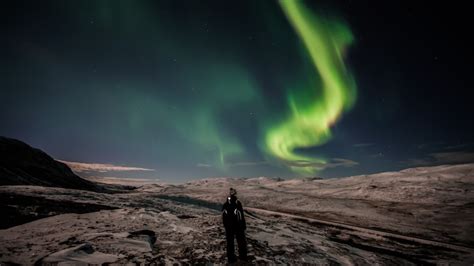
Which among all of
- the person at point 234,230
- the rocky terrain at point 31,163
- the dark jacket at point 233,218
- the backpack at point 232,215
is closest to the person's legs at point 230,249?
the person at point 234,230

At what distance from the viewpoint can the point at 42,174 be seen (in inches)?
1505

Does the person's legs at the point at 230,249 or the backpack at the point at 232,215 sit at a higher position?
the backpack at the point at 232,215

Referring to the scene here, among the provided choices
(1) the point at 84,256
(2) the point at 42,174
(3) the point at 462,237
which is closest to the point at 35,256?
(1) the point at 84,256

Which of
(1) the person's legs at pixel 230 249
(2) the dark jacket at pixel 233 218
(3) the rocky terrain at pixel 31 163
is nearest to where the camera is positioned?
(1) the person's legs at pixel 230 249

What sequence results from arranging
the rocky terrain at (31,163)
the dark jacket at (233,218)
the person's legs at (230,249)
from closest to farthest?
the person's legs at (230,249), the dark jacket at (233,218), the rocky terrain at (31,163)

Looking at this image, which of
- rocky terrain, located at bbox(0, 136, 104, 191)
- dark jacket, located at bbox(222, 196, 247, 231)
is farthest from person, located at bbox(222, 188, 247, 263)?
rocky terrain, located at bbox(0, 136, 104, 191)

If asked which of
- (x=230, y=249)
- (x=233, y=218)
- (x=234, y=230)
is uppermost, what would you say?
(x=233, y=218)

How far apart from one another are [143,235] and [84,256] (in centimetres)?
257

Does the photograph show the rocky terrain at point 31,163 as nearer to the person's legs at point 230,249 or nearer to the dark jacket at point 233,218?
the dark jacket at point 233,218

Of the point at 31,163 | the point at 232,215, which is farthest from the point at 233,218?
the point at 31,163

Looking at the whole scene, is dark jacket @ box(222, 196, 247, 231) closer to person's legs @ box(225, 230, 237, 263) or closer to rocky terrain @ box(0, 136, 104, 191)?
person's legs @ box(225, 230, 237, 263)

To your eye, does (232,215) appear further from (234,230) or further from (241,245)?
(241,245)

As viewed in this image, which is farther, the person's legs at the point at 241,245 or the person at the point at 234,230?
the person's legs at the point at 241,245

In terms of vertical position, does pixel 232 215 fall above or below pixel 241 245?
above
